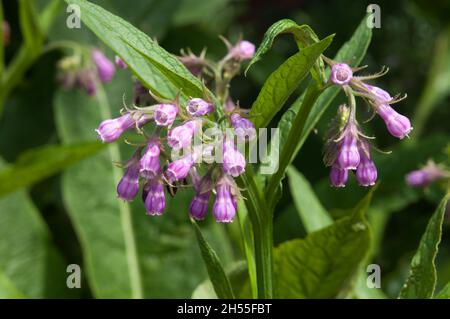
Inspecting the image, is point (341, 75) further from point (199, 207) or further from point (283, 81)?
point (199, 207)

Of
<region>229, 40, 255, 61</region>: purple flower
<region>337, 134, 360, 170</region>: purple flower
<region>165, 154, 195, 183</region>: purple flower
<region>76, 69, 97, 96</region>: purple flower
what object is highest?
<region>76, 69, 97, 96</region>: purple flower

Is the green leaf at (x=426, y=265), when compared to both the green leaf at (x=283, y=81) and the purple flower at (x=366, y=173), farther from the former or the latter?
the green leaf at (x=283, y=81)

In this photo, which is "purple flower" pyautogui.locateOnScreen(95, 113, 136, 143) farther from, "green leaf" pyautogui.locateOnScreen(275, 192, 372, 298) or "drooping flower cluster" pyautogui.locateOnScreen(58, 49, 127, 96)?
"drooping flower cluster" pyautogui.locateOnScreen(58, 49, 127, 96)

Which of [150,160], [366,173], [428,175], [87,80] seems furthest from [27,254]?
[366,173]

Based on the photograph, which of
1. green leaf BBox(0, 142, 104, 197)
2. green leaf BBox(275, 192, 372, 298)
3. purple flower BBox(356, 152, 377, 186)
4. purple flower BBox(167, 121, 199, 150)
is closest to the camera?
purple flower BBox(167, 121, 199, 150)

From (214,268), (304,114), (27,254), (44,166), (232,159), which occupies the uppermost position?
(44,166)

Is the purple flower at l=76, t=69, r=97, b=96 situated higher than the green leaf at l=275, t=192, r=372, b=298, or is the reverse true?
the purple flower at l=76, t=69, r=97, b=96

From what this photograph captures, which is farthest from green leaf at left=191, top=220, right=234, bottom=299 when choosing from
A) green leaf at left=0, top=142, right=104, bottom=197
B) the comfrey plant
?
green leaf at left=0, top=142, right=104, bottom=197
